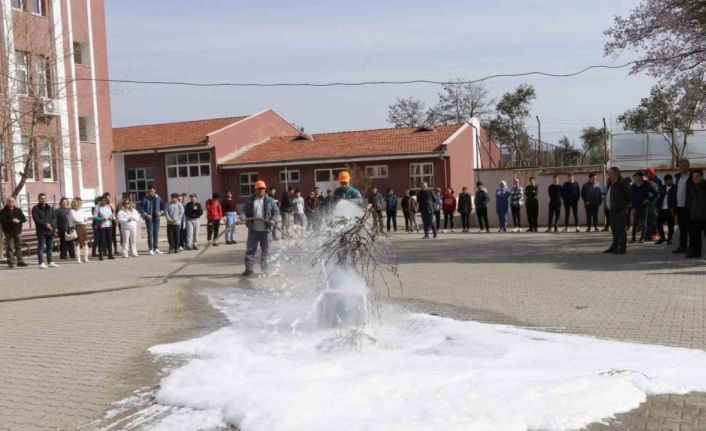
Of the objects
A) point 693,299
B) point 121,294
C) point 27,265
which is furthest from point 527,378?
point 27,265

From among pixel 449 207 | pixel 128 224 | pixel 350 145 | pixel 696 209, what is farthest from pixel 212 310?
pixel 350 145

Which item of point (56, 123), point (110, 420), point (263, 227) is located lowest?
point (110, 420)

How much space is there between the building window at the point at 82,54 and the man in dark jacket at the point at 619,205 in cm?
2311

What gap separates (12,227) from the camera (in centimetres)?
1698

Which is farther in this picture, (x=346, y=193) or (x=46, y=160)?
(x=46, y=160)

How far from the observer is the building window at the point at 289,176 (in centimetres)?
4472

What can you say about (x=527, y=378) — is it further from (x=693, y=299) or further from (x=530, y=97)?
(x=530, y=97)

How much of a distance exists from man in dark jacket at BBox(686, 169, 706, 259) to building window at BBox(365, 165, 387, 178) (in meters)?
29.4

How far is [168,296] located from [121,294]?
924 mm

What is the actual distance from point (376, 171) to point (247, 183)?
915 cm

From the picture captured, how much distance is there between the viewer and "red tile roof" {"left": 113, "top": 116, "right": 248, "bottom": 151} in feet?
154

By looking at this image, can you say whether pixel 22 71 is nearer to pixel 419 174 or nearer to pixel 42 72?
pixel 42 72

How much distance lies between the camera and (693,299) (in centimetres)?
873

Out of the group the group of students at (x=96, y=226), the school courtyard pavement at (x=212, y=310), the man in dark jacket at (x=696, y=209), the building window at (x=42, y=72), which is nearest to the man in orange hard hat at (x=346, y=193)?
the school courtyard pavement at (x=212, y=310)
